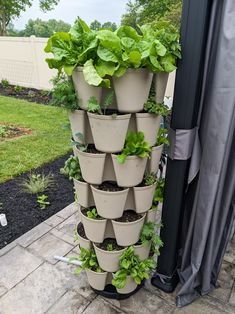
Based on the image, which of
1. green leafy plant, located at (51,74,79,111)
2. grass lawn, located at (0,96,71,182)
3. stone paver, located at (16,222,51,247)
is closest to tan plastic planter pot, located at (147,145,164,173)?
green leafy plant, located at (51,74,79,111)

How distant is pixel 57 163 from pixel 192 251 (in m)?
2.47

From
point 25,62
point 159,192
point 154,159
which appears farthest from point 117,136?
point 25,62

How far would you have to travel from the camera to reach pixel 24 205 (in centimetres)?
270

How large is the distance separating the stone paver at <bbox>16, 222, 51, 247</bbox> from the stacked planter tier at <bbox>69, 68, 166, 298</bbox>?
791 millimetres

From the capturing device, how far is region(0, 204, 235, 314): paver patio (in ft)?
5.42

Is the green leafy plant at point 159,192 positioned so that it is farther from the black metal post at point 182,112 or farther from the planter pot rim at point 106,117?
the planter pot rim at point 106,117

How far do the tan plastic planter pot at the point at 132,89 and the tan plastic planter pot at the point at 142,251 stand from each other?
2.82 ft

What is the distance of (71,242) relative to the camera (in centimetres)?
223

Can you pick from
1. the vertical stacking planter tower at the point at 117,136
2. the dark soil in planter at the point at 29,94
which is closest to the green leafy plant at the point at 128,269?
the vertical stacking planter tower at the point at 117,136

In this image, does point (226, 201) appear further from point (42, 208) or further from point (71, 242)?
point (42, 208)

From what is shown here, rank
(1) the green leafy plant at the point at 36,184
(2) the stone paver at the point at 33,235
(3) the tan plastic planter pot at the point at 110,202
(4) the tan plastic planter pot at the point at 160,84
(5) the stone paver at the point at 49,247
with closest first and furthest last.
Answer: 1. (4) the tan plastic planter pot at the point at 160,84
2. (3) the tan plastic planter pot at the point at 110,202
3. (5) the stone paver at the point at 49,247
4. (2) the stone paver at the point at 33,235
5. (1) the green leafy plant at the point at 36,184

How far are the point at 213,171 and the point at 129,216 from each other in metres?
0.54

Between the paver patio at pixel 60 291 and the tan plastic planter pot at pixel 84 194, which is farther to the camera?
the paver patio at pixel 60 291

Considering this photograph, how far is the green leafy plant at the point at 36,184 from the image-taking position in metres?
2.89
